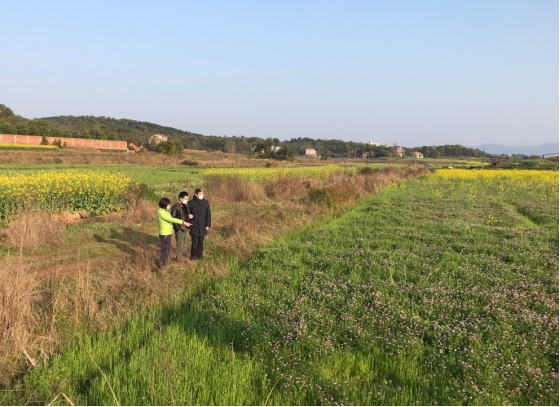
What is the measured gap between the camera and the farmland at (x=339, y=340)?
3.75 metres

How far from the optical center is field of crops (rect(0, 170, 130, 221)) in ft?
40.9

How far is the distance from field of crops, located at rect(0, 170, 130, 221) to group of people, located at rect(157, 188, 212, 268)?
23.0 ft

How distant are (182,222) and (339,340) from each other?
4833mm

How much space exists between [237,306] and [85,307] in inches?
90.5

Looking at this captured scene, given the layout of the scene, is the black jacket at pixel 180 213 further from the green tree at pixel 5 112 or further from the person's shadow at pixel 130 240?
the green tree at pixel 5 112

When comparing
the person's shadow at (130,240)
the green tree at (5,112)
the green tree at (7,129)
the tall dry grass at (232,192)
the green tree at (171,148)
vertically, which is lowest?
the person's shadow at (130,240)

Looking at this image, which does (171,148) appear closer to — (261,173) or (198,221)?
(261,173)

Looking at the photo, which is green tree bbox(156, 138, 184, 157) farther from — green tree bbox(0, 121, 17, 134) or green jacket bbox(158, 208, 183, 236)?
green jacket bbox(158, 208, 183, 236)

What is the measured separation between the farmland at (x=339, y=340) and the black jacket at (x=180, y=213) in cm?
160

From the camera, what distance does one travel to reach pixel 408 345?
4.65 m

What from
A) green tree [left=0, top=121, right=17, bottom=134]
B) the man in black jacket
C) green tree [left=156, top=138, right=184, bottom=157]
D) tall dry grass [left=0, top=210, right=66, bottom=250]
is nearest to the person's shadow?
tall dry grass [left=0, top=210, right=66, bottom=250]

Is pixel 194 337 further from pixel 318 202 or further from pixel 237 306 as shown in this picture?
pixel 318 202

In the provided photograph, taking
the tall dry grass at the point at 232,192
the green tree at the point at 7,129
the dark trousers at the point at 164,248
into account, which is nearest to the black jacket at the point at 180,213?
→ the dark trousers at the point at 164,248

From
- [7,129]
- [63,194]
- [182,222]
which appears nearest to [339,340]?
[182,222]
